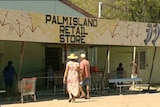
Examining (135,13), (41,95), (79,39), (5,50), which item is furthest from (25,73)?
(135,13)

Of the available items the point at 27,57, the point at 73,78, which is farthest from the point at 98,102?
the point at 27,57

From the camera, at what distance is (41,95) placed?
17.0 metres

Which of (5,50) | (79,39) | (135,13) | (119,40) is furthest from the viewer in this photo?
(135,13)

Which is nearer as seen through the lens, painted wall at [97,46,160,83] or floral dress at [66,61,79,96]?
floral dress at [66,61,79,96]

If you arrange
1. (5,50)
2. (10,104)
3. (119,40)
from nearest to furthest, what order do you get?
(10,104), (119,40), (5,50)

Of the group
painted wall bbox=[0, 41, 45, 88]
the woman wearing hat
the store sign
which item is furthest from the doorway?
the woman wearing hat

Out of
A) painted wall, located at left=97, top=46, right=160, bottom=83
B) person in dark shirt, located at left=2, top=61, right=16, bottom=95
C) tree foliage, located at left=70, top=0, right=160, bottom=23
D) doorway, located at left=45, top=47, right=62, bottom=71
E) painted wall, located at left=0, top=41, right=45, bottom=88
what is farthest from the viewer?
tree foliage, located at left=70, top=0, right=160, bottom=23

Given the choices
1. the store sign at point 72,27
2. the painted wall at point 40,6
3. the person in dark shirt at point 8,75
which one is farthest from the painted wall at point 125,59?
the person in dark shirt at point 8,75

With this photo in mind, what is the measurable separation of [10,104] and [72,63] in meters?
2.70

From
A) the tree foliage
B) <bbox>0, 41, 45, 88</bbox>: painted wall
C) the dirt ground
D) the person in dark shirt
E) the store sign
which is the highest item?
the tree foliage

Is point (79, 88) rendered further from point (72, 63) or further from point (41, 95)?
point (41, 95)

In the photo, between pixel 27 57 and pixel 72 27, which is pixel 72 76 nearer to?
pixel 72 27

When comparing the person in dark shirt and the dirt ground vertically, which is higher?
the person in dark shirt

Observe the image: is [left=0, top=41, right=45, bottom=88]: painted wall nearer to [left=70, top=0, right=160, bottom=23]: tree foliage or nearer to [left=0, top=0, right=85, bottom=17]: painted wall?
[left=0, top=0, right=85, bottom=17]: painted wall
